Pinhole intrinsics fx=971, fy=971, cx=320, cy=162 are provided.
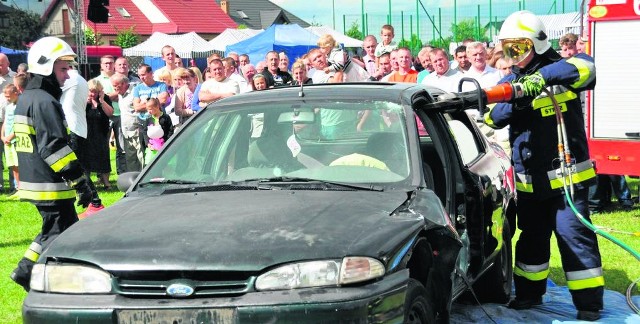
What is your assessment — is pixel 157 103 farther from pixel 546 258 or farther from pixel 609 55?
pixel 546 258

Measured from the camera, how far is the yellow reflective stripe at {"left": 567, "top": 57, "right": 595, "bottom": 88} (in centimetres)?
592

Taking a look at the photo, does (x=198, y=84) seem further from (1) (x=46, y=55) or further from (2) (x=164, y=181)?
(2) (x=164, y=181)

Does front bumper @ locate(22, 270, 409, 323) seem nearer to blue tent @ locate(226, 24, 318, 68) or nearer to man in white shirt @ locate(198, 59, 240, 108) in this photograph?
man in white shirt @ locate(198, 59, 240, 108)

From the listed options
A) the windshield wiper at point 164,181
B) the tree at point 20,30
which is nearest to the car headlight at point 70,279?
the windshield wiper at point 164,181

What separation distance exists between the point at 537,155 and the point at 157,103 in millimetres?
6995

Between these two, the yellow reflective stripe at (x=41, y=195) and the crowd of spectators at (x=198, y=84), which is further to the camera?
the crowd of spectators at (x=198, y=84)

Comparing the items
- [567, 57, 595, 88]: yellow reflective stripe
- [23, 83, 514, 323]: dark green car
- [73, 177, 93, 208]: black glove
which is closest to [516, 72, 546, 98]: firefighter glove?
[567, 57, 595, 88]: yellow reflective stripe

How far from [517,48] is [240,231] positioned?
8.84 ft

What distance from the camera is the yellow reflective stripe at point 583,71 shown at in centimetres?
592

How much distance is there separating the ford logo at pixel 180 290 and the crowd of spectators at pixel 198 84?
655cm

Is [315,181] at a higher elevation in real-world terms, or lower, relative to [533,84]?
lower

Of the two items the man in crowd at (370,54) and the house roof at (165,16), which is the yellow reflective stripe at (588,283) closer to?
the man in crowd at (370,54)

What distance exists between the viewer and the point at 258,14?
98812mm

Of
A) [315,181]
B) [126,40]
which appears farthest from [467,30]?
[315,181]
